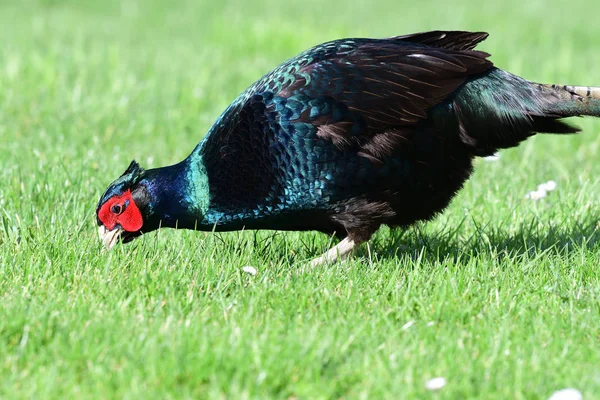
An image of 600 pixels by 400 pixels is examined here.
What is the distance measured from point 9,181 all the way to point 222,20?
695 cm

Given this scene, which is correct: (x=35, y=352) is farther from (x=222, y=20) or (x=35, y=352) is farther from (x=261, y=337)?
(x=222, y=20)

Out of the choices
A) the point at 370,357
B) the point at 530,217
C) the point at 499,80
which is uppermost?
the point at 499,80

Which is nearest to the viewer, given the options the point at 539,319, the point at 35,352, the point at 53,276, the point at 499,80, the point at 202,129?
the point at 35,352

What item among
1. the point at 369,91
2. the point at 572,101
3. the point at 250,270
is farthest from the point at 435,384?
the point at 572,101

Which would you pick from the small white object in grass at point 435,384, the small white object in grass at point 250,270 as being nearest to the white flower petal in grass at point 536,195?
the small white object in grass at point 250,270

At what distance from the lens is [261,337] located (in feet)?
9.90

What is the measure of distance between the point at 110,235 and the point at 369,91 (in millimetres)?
1465

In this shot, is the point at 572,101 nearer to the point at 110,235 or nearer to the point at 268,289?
the point at 268,289

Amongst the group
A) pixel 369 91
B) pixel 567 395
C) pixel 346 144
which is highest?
pixel 369 91

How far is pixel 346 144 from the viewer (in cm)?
411

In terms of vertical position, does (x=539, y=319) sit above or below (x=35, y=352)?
below

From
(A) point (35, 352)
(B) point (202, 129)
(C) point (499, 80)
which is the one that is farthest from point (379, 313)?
(B) point (202, 129)

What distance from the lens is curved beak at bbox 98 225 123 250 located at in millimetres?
4230

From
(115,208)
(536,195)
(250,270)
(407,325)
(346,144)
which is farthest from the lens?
(536,195)
